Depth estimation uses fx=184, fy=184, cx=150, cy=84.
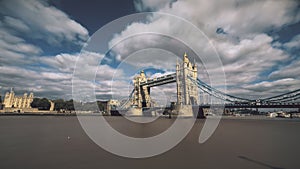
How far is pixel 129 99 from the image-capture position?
92.1 metres

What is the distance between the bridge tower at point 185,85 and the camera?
56594 millimetres

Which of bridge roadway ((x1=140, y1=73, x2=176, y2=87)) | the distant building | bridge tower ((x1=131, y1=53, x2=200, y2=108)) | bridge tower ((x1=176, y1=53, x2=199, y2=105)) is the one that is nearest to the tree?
the distant building

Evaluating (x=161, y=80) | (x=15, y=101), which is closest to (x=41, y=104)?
(x=15, y=101)

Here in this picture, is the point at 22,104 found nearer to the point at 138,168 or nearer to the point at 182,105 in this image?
the point at 182,105

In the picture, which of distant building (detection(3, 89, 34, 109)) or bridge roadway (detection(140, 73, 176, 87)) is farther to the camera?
distant building (detection(3, 89, 34, 109))

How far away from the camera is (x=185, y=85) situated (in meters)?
57.5

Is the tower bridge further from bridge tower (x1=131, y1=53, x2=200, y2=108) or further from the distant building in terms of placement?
the distant building

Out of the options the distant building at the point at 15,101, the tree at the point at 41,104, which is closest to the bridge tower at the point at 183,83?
the tree at the point at 41,104

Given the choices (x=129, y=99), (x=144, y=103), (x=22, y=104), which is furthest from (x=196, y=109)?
(x=22, y=104)

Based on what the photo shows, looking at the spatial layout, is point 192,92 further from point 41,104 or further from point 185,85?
point 41,104

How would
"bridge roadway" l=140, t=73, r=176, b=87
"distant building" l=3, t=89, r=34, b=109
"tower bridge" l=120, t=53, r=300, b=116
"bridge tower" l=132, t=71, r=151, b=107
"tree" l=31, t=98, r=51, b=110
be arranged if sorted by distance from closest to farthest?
1. "tower bridge" l=120, t=53, r=300, b=116
2. "bridge roadway" l=140, t=73, r=176, b=87
3. "bridge tower" l=132, t=71, r=151, b=107
4. "tree" l=31, t=98, r=51, b=110
5. "distant building" l=3, t=89, r=34, b=109

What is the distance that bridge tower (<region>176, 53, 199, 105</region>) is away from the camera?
5659cm

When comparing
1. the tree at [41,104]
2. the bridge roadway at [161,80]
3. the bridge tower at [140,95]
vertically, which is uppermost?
the bridge roadway at [161,80]

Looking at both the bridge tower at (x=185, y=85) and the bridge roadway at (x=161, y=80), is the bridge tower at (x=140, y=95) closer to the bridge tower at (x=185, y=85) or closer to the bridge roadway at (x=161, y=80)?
the bridge roadway at (x=161, y=80)
